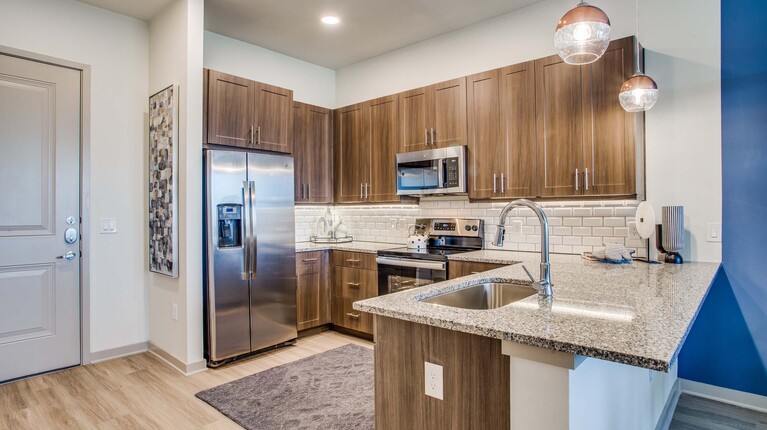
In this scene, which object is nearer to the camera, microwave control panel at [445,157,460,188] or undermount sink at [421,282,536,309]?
undermount sink at [421,282,536,309]

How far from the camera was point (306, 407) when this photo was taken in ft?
8.66

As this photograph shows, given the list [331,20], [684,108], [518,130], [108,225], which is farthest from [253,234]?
[684,108]

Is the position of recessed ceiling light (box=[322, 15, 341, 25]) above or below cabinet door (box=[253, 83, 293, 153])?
above

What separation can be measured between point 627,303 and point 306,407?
2.01 metres

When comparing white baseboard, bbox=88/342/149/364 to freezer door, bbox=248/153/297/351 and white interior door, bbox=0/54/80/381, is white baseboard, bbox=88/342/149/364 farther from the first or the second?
freezer door, bbox=248/153/297/351

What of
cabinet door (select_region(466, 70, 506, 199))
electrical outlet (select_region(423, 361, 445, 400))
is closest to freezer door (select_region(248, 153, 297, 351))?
cabinet door (select_region(466, 70, 506, 199))

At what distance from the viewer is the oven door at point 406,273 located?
11.3 ft

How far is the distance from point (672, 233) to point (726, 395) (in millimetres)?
1160

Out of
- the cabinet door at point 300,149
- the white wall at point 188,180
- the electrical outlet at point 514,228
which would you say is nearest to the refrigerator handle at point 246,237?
the white wall at point 188,180

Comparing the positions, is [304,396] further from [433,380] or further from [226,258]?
[433,380]

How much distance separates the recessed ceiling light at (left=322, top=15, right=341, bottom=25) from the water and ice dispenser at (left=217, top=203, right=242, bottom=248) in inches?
73.2

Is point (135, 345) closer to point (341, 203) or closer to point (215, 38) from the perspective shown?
point (341, 203)

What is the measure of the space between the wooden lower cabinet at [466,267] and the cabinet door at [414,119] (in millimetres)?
1209

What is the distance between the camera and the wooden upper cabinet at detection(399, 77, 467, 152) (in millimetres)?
3697
